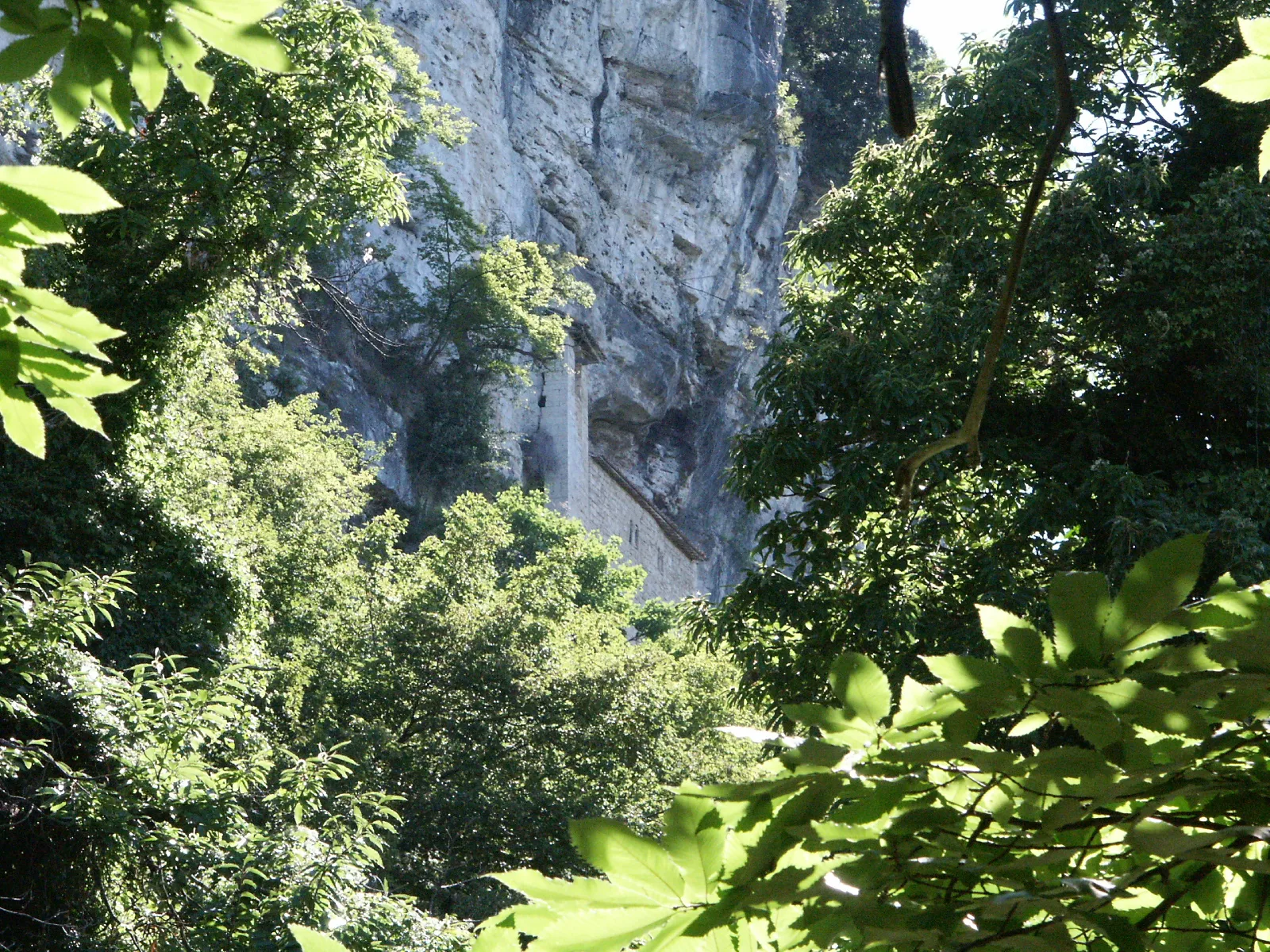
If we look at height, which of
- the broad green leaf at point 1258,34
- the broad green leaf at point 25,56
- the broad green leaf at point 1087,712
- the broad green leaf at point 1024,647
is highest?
the broad green leaf at point 1258,34

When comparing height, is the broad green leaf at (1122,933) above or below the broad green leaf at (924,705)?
below

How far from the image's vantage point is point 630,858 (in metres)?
1.15

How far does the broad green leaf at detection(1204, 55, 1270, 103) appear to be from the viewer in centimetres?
130

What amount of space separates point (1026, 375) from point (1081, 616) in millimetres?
8360

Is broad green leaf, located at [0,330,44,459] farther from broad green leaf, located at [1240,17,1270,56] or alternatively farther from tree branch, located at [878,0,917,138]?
broad green leaf, located at [1240,17,1270,56]

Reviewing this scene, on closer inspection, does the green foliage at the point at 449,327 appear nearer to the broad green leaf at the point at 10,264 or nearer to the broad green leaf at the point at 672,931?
the broad green leaf at the point at 10,264

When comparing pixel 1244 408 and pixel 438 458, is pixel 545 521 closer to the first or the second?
pixel 438 458

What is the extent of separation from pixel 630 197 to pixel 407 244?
992cm

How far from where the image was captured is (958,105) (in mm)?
9461

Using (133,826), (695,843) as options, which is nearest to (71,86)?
(695,843)

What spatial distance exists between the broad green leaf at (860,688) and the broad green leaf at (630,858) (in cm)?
27

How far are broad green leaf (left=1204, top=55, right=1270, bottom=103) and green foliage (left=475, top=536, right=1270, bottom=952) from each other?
1.62 ft

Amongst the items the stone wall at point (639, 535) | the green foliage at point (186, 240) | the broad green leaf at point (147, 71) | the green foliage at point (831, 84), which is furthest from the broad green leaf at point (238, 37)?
the green foliage at point (831, 84)

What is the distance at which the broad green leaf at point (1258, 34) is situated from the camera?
127 centimetres
